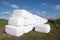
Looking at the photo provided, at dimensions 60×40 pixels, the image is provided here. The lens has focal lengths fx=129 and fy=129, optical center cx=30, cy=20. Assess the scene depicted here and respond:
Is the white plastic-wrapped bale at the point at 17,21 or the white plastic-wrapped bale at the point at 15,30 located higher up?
the white plastic-wrapped bale at the point at 17,21

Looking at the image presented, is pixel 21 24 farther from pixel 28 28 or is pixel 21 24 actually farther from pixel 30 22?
pixel 30 22

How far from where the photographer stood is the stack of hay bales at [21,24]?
188 inches

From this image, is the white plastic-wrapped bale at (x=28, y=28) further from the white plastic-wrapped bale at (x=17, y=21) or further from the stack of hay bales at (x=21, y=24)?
the white plastic-wrapped bale at (x=17, y=21)

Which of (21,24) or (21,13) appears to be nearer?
(21,24)

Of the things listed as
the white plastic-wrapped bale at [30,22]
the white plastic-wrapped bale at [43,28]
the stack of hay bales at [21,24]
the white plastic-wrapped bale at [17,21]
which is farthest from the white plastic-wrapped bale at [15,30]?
the white plastic-wrapped bale at [43,28]

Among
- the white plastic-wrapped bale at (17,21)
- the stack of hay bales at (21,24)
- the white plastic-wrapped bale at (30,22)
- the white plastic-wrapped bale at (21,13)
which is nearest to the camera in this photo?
the stack of hay bales at (21,24)

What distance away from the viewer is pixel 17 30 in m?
4.64

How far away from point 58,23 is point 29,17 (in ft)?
6.30

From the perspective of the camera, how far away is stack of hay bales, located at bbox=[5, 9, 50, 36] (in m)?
4.77

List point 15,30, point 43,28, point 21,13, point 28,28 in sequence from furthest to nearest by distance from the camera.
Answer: point 43,28
point 28,28
point 21,13
point 15,30

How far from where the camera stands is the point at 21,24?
196 inches

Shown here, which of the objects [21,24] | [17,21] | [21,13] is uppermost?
[21,13]

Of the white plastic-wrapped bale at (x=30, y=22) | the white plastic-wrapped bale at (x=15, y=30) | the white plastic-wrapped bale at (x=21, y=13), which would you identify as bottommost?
the white plastic-wrapped bale at (x=15, y=30)

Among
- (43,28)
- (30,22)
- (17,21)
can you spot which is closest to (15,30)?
(17,21)
